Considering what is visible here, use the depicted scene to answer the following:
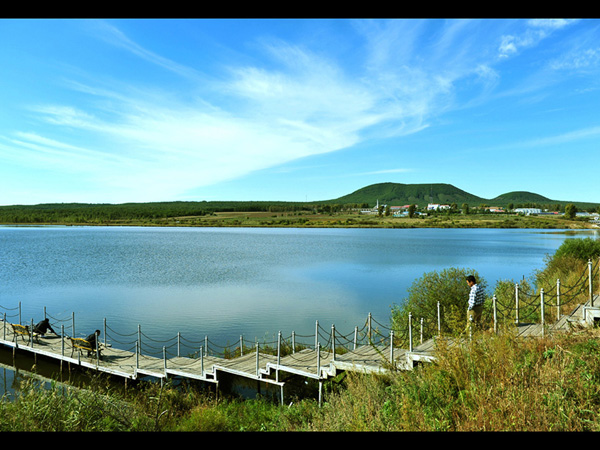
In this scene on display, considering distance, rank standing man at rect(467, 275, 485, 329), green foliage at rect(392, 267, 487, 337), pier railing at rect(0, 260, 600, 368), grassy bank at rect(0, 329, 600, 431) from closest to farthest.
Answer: grassy bank at rect(0, 329, 600, 431) < standing man at rect(467, 275, 485, 329) < pier railing at rect(0, 260, 600, 368) < green foliage at rect(392, 267, 487, 337)

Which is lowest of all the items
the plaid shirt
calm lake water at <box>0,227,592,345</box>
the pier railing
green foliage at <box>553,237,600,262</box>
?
calm lake water at <box>0,227,592,345</box>

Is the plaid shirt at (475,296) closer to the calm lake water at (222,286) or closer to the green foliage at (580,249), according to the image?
the calm lake water at (222,286)

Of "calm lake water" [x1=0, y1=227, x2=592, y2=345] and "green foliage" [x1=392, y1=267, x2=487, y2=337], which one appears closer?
"green foliage" [x1=392, y1=267, x2=487, y2=337]

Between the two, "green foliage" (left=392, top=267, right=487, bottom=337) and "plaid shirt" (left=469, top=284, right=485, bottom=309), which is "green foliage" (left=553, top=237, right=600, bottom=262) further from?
"plaid shirt" (left=469, top=284, right=485, bottom=309)

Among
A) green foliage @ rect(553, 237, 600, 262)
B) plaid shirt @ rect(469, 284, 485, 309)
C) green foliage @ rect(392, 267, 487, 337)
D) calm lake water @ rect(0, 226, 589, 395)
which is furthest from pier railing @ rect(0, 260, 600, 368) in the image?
green foliage @ rect(553, 237, 600, 262)

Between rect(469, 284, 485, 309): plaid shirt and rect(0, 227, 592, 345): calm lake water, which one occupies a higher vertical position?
rect(469, 284, 485, 309): plaid shirt

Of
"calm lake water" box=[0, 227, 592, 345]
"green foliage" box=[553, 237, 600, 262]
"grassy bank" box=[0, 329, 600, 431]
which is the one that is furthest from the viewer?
"green foliage" box=[553, 237, 600, 262]

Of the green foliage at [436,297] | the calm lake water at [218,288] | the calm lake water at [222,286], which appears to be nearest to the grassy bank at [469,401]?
the green foliage at [436,297]

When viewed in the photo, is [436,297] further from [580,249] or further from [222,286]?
[222,286]

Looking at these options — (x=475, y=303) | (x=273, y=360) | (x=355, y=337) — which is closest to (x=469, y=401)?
(x=475, y=303)

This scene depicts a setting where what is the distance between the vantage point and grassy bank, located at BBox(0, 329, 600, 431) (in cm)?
461

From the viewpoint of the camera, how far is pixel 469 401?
539 centimetres
